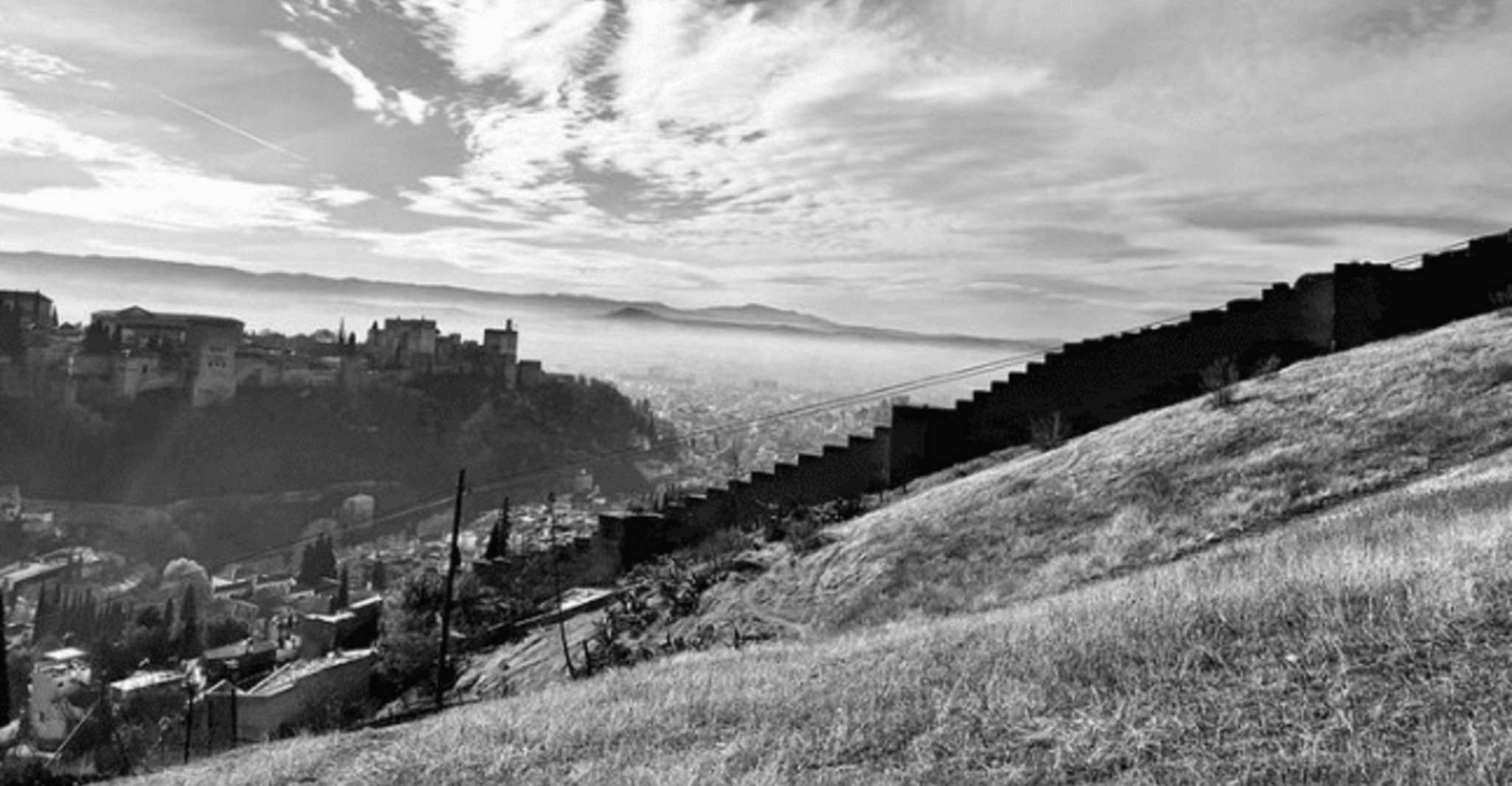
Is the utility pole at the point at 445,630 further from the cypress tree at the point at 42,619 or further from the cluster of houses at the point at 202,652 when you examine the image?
the cypress tree at the point at 42,619

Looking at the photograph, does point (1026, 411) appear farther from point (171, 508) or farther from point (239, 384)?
point (239, 384)

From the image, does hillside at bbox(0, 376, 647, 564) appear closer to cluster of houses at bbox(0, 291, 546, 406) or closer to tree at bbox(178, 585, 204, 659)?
cluster of houses at bbox(0, 291, 546, 406)

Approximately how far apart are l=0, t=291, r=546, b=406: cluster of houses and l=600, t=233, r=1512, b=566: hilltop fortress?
111025 mm

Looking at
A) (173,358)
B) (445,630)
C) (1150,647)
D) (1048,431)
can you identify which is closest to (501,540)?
(445,630)

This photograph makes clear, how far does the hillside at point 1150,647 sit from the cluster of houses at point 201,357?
117 metres

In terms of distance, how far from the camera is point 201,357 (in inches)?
4183

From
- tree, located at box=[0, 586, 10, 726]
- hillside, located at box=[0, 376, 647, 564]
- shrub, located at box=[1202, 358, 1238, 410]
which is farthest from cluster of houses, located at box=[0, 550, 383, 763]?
hillside, located at box=[0, 376, 647, 564]

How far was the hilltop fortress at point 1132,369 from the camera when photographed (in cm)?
1466

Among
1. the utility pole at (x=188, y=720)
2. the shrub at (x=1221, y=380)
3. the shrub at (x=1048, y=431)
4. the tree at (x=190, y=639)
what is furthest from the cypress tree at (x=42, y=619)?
the shrub at (x=1221, y=380)

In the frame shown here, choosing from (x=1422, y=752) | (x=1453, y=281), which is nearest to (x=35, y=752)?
(x=1422, y=752)

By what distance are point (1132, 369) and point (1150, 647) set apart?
1188cm

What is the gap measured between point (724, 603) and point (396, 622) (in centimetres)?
1097

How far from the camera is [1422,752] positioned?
3484 millimetres

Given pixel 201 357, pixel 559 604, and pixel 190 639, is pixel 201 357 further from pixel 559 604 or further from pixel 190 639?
pixel 559 604
